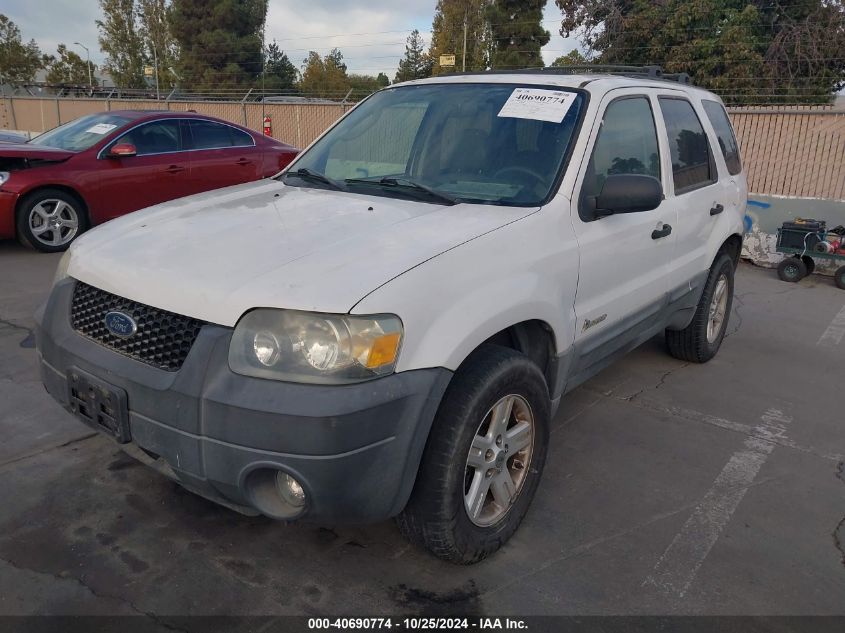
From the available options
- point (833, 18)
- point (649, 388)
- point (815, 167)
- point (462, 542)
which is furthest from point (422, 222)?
point (833, 18)

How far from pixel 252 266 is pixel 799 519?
8.77 feet

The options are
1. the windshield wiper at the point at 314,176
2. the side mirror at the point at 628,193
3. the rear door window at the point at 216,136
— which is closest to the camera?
the side mirror at the point at 628,193

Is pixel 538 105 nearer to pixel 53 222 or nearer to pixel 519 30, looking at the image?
pixel 53 222

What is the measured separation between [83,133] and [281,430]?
299 inches

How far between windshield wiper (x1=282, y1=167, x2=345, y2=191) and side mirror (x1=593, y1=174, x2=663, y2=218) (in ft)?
4.02

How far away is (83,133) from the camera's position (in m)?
8.38

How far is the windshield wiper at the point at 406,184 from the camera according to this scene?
122 inches

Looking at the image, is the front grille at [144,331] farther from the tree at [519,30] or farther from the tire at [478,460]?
the tree at [519,30]

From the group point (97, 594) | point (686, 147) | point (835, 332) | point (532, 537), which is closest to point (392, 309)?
point (532, 537)

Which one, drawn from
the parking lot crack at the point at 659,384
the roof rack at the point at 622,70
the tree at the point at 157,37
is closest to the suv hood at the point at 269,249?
the roof rack at the point at 622,70

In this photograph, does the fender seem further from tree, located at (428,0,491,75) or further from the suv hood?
tree, located at (428,0,491,75)

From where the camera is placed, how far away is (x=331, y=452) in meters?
2.14

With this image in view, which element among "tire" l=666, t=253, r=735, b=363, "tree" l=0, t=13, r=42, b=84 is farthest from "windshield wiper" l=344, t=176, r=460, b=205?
"tree" l=0, t=13, r=42, b=84

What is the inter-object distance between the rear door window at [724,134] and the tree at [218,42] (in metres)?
45.8
